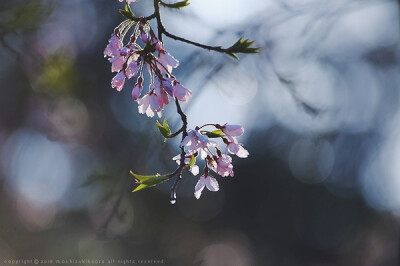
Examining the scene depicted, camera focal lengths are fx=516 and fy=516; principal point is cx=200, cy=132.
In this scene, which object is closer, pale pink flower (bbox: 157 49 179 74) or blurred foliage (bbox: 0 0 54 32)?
pale pink flower (bbox: 157 49 179 74)

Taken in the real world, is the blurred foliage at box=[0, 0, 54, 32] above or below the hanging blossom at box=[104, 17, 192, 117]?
below

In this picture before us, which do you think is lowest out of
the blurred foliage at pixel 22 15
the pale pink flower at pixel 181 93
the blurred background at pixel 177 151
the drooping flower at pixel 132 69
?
the blurred background at pixel 177 151

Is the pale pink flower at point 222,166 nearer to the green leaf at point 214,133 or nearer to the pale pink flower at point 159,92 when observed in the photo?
the green leaf at point 214,133

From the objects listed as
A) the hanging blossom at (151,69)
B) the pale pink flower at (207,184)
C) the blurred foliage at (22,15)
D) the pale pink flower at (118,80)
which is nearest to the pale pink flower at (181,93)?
the hanging blossom at (151,69)

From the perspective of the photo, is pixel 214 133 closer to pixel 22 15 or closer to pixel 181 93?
pixel 181 93

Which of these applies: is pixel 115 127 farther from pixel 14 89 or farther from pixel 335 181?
pixel 335 181

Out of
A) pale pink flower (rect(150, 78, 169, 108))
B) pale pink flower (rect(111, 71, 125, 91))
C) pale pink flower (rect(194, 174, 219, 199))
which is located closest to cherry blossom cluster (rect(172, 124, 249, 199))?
pale pink flower (rect(194, 174, 219, 199))

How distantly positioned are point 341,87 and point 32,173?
3.92 metres

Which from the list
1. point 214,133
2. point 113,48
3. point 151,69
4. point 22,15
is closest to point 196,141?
point 214,133

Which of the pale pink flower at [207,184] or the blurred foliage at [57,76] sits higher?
the pale pink flower at [207,184]

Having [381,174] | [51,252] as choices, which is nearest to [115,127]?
[51,252]

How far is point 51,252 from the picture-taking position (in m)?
7.93

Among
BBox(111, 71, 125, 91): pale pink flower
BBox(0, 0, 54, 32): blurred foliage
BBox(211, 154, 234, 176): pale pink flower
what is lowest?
BBox(211, 154, 234, 176): pale pink flower

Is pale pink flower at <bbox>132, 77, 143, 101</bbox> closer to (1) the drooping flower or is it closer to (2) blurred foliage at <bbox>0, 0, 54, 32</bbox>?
(1) the drooping flower
